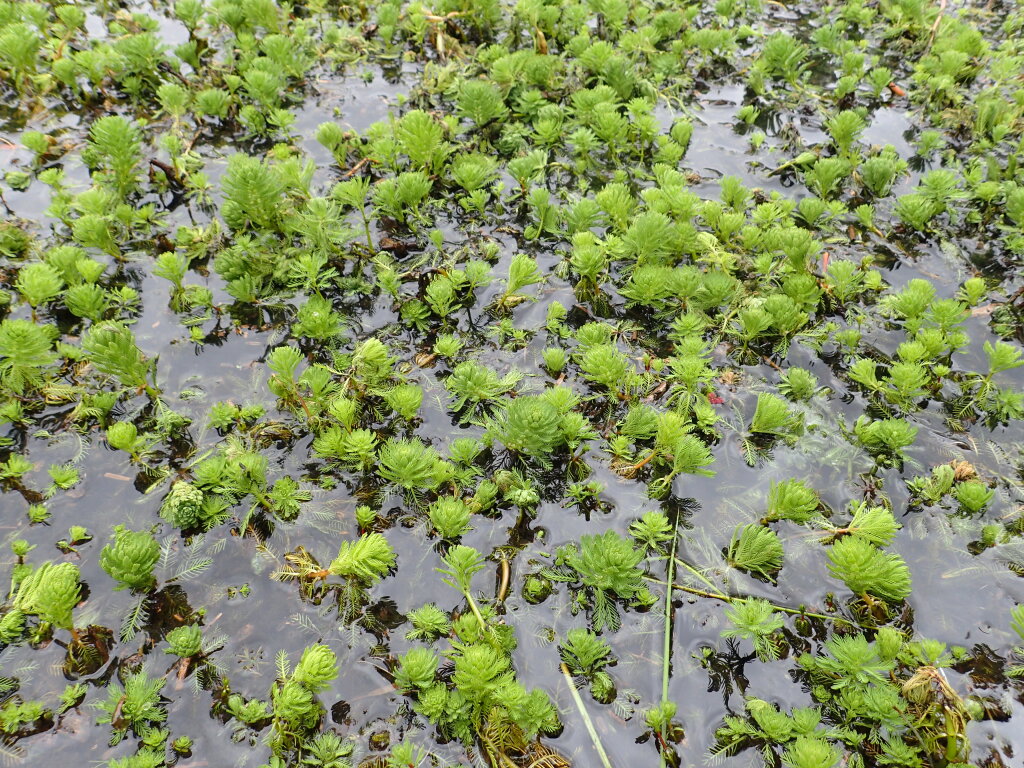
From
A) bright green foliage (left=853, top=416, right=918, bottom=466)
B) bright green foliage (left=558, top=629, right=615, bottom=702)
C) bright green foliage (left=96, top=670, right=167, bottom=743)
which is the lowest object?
bright green foliage (left=96, top=670, right=167, bottom=743)

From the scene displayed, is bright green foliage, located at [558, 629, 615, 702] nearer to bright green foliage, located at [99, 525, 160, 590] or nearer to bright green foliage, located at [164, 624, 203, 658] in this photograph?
bright green foliage, located at [164, 624, 203, 658]

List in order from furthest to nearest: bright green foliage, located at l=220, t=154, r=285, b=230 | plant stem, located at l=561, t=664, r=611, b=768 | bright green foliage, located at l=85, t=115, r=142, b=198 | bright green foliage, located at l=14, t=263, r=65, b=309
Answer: bright green foliage, located at l=85, t=115, r=142, b=198, bright green foliage, located at l=220, t=154, r=285, b=230, bright green foliage, located at l=14, t=263, r=65, b=309, plant stem, located at l=561, t=664, r=611, b=768

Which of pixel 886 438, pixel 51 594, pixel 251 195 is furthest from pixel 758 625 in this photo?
pixel 251 195

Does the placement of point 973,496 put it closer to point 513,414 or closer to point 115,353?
point 513,414

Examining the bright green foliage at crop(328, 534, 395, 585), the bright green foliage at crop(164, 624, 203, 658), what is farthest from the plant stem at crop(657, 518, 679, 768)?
the bright green foliage at crop(164, 624, 203, 658)

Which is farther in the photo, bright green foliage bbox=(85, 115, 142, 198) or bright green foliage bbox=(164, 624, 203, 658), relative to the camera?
bright green foliage bbox=(85, 115, 142, 198)

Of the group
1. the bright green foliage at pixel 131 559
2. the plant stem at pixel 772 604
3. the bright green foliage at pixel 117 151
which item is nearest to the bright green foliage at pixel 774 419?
the plant stem at pixel 772 604
